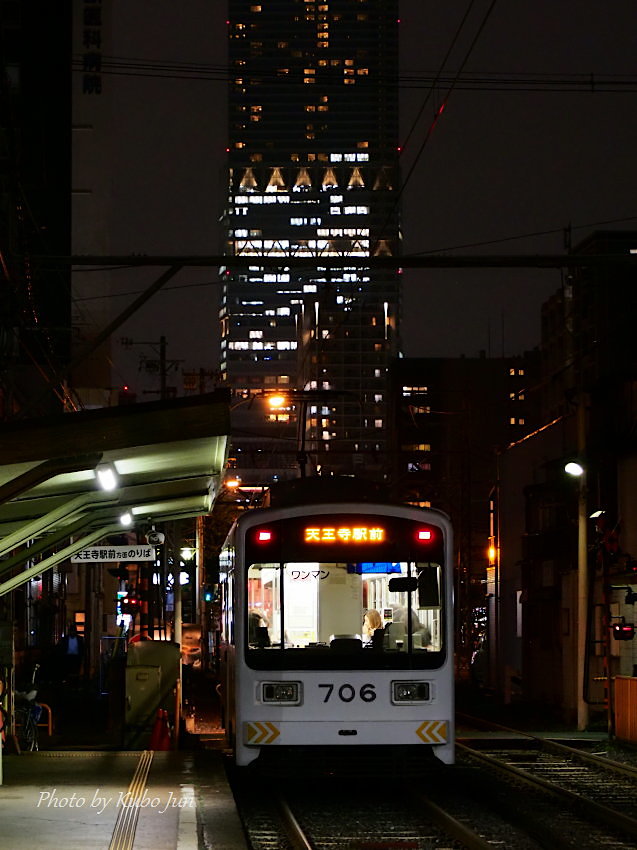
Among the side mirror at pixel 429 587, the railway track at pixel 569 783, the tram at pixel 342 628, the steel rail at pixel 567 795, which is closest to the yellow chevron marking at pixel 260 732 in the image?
the tram at pixel 342 628

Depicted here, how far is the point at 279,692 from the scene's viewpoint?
1421 cm

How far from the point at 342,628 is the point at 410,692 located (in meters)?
0.97

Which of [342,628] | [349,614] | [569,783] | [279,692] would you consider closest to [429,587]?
[349,614]

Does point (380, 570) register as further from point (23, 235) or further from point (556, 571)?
point (556, 571)

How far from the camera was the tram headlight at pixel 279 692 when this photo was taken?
1419 centimetres

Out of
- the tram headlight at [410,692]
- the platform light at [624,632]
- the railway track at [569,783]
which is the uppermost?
the platform light at [624,632]

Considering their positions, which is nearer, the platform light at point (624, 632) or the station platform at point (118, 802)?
the station platform at point (118, 802)

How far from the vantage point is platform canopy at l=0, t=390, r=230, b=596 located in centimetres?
1077

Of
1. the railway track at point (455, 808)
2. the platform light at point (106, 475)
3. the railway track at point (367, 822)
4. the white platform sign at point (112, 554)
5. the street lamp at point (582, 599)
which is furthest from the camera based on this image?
the street lamp at point (582, 599)

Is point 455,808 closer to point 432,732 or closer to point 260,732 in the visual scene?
point 432,732

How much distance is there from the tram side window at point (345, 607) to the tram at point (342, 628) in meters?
0.01

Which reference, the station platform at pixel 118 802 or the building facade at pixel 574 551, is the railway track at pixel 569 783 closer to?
the building facade at pixel 574 551

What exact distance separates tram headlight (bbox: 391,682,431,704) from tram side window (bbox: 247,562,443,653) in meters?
0.36

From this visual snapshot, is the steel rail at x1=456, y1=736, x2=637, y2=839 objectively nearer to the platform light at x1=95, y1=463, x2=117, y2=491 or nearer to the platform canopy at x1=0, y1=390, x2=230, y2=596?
the platform canopy at x1=0, y1=390, x2=230, y2=596
